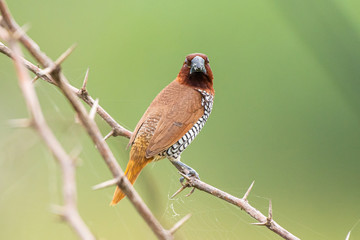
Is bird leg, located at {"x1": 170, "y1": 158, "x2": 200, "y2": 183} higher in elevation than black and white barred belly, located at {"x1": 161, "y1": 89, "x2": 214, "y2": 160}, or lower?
lower

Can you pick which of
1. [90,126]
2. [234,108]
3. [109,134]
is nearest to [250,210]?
[109,134]

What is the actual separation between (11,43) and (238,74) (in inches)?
188

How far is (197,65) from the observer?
10.1 feet

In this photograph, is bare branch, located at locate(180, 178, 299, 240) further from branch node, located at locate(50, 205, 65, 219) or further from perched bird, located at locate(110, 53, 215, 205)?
branch node, located at locate(50, 205, 65, 219)

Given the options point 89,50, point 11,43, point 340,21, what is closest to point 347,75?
point 340,21

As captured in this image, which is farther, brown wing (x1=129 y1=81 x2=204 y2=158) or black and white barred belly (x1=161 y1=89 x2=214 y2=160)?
black and white barred belly (x1=161 y1=89 x2=214 y2=160)

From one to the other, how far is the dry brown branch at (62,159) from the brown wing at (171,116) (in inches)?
80.0

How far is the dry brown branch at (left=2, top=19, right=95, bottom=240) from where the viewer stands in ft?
2.16

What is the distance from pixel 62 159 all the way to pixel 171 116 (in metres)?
2.31

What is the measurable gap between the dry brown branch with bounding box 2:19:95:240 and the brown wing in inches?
80.0

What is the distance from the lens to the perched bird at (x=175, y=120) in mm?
2812

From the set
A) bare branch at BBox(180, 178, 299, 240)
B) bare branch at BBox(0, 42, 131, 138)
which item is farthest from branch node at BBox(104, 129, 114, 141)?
bare branch at BBox(180, 178, 299, 240)

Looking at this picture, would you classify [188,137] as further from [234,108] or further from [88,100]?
[234,108]

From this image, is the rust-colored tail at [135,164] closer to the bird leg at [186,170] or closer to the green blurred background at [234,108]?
the bird leg at [186,170]
